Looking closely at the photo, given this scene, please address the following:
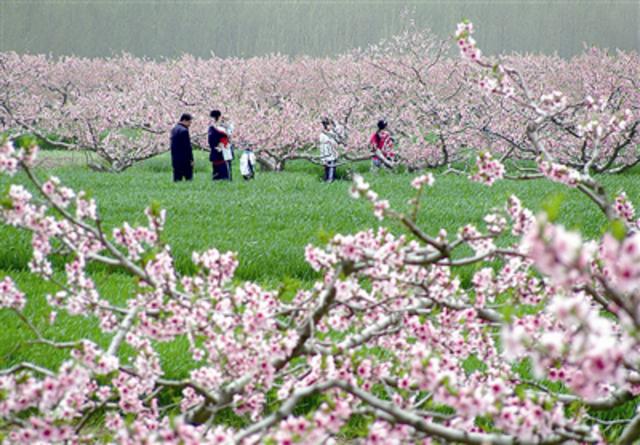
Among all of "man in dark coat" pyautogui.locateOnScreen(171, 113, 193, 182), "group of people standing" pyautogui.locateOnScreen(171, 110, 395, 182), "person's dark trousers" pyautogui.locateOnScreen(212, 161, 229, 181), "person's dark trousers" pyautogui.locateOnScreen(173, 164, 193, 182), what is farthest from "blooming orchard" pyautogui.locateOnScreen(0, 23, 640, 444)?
"person's dark trousers" pyautogui.locateOnScreen(212, 161, 229, 181)

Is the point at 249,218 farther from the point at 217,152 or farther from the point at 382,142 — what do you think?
the point at 382,142

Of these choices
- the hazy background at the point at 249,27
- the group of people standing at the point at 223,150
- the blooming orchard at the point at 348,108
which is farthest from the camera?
the hazy background at the point at 249,27

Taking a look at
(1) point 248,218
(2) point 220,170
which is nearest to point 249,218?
(1) point 248,218

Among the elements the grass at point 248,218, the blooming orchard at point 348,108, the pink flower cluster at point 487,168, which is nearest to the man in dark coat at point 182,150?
the grass at point 248,218

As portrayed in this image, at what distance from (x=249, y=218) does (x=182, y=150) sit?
223 inches

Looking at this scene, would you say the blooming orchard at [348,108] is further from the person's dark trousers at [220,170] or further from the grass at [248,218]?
the person's dark trousers at [220,170]

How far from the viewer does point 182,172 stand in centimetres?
1647

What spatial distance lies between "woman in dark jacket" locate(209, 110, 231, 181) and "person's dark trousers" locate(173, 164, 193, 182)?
0.69 meters

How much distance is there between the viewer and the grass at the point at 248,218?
624cm

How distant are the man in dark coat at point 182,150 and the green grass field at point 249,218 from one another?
41 cm

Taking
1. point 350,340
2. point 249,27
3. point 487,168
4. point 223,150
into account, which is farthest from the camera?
point 249,27

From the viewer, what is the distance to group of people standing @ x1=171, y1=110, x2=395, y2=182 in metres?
16.0

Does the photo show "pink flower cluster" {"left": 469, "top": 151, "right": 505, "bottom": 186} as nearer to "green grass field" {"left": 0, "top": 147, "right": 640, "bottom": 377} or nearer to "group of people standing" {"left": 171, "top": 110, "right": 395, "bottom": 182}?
"green grass field" {"left": 0, "top": 147, "right": 640, "bottom": 377}

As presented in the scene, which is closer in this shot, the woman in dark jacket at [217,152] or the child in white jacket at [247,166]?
the woman in dark jacket at [217,152]
